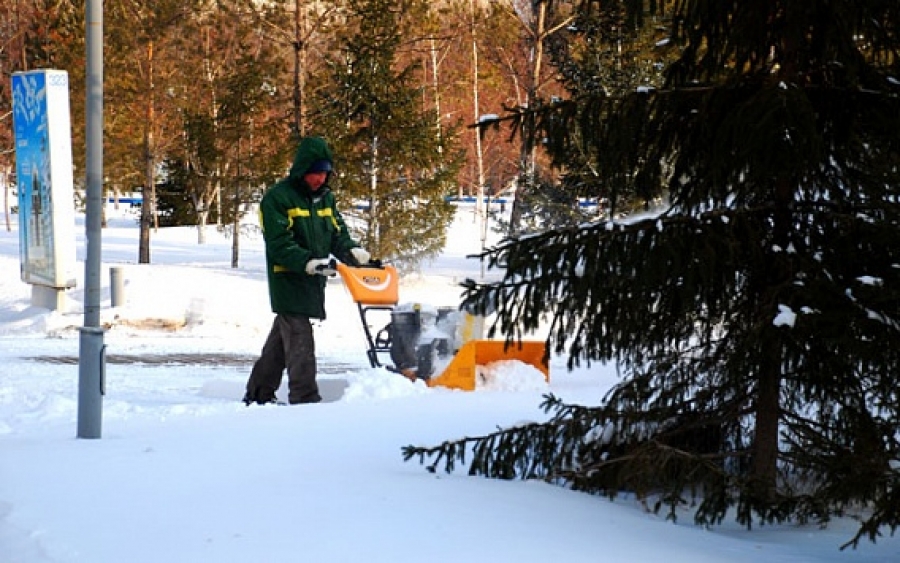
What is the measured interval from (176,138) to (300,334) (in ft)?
104

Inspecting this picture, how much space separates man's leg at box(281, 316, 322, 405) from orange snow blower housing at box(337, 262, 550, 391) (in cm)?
71

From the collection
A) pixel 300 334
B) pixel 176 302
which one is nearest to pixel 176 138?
pixel 176 302

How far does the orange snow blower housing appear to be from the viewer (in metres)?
10.3

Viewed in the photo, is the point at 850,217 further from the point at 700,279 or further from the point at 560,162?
the point at 560,162

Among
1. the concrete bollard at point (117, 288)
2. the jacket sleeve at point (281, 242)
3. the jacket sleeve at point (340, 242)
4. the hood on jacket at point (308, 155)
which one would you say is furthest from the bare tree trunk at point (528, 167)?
the jacket sleeve at point (281, 242)

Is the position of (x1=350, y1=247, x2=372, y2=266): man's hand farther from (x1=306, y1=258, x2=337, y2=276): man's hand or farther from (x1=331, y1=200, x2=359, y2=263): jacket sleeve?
Answer: (x1=306, y1=258, x2=337, y2=276): man's hand

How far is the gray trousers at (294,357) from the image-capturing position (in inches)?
380

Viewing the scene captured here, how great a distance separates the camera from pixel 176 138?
132ft

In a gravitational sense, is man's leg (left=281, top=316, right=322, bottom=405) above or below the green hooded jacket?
below

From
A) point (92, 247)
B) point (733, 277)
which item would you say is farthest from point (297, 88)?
point (733, 277)

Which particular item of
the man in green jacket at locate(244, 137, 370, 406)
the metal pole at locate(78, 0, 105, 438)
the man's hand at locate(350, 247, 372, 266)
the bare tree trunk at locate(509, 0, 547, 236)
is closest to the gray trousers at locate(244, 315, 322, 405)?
the man in green jacket at locate(244, 137, 370, 406)

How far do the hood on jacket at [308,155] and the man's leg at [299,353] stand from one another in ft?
3.65

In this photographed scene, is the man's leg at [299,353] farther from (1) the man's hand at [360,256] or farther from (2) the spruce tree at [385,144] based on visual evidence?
(2) the spruce tree at [385,144]

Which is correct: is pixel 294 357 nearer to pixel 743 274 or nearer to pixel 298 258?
pixel 298 258
